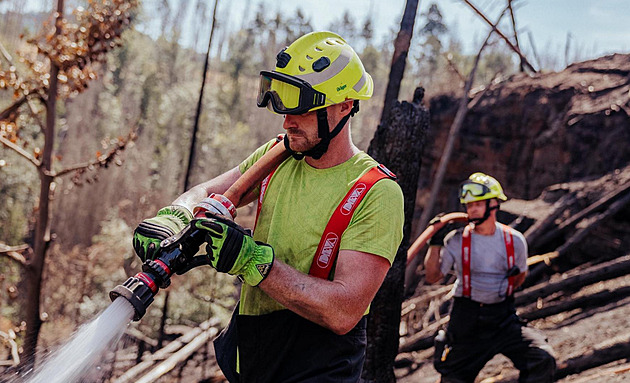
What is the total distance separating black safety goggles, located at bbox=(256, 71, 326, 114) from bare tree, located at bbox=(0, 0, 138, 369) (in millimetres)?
5540

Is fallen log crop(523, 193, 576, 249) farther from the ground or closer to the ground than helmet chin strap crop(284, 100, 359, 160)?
closer to the ground

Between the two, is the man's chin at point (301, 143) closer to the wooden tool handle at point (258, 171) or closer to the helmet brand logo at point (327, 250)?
the wooden tool handle at point (258, 171)

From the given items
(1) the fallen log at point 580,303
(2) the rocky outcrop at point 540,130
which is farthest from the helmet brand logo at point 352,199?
(2) the rocky outcrop at point 540,130

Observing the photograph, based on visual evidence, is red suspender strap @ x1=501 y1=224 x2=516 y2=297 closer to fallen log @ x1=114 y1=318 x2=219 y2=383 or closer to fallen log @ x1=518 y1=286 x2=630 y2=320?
fallen log @ x1=518 y1=286 x2=630 y2=320

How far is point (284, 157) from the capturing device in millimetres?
2902

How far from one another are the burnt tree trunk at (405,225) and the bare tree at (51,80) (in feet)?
15.5

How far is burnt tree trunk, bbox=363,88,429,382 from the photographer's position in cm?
466

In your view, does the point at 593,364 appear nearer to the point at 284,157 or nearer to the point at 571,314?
the point at 571,314

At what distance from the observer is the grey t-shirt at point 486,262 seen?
534 cm

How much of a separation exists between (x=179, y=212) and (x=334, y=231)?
0.90 m

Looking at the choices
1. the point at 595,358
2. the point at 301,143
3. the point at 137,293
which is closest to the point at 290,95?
the point at 301,143

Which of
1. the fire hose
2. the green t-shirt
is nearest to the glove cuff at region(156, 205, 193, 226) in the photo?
the fire hose

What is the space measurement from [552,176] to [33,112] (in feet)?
43.1

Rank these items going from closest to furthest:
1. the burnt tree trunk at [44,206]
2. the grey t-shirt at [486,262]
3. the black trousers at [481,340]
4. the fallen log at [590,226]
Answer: the black trousers at [481,340], the grey t-shirt at [486,262], the burnt tree trunk at [44,206], the fallen log at [590,226]
